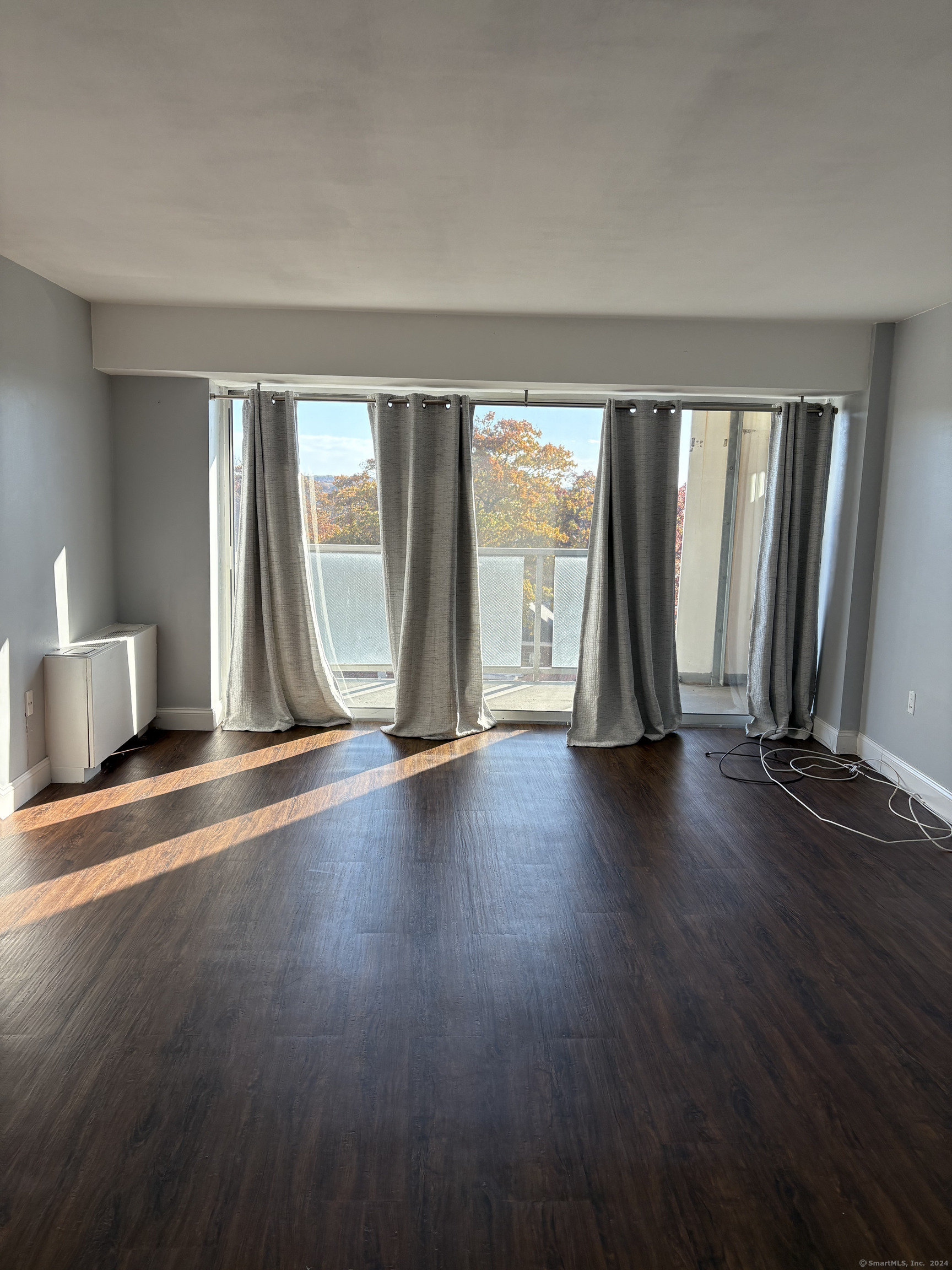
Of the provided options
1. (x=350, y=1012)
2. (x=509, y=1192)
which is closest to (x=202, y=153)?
(x=350, y=1012)

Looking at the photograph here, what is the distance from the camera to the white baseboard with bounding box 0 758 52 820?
12.1ft

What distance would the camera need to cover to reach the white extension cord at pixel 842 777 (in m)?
3.72

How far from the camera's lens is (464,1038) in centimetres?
226

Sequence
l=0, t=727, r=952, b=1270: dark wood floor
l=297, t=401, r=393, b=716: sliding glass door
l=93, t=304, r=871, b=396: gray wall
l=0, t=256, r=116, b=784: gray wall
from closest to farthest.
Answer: l=0, t=727, r=952, b=1270: dark wood floor → l=0, t=256, r=116, b=784: gray wall → l=93, t=304, r=871, b=396: gray wall → l=297, t=401, r=393, b=716: sliding glass door

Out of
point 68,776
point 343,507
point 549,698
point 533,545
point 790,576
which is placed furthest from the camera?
point 549,698

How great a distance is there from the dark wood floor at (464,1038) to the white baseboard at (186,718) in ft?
3.84

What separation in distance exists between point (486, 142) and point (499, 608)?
3225 mm

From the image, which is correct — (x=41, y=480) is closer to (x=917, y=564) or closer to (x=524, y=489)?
(x=524, y=489)

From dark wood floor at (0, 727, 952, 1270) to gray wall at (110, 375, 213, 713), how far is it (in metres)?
1.33

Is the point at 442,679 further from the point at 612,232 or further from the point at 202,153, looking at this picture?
the point at 202,153

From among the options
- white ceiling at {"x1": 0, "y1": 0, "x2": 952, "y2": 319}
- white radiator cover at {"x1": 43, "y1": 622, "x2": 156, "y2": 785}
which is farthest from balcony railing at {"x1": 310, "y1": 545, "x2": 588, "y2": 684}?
white ceiling at {"x1": 0, "y1": 0, "x2": 952, "y2": 319}

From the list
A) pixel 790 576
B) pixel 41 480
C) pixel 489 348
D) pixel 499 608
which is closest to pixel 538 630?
pixel 499 608

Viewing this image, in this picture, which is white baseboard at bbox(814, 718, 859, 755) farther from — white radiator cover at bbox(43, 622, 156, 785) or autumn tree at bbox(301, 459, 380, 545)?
white radiator cover at bbox(43, 622, 156, 785)

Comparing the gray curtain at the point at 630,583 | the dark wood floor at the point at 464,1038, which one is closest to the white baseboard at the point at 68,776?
the dark wood floor at the point at 464,1038
